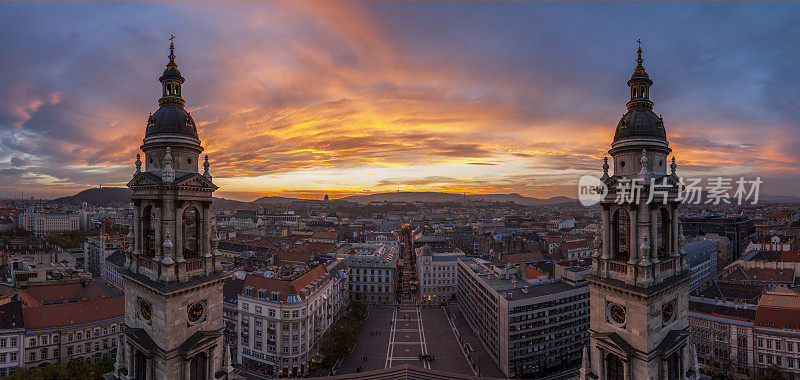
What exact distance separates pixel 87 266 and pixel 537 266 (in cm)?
13621

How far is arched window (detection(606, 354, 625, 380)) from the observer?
2363 centimetres

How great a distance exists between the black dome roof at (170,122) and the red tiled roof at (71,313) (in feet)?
182

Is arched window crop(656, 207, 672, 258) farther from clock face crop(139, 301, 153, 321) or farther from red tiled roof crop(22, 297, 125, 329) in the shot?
red tiled roof crop(22, 297, 125, 329)

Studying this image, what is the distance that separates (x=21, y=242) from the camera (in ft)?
487

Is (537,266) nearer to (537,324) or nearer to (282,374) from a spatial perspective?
(537,324)

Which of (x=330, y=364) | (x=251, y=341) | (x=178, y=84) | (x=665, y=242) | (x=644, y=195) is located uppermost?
(x=178, y=84)

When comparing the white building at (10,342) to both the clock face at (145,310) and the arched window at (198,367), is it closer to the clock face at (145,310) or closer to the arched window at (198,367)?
the clock face at (145,310)

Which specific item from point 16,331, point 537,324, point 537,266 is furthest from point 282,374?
point 537,266

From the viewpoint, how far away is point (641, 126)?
23.9m

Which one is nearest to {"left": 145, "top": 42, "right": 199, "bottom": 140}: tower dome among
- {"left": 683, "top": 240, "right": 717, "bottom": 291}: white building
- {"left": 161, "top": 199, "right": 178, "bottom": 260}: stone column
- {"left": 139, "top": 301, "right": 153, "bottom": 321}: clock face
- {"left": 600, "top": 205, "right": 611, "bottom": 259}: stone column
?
{"left": 161, "top": 199, "right": 178, "bottom": 260}: stone column

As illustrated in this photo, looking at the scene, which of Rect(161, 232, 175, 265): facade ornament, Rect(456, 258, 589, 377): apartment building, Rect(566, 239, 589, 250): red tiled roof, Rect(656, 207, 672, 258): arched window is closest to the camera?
Rect(161, 232, 175, 265): facade ornament

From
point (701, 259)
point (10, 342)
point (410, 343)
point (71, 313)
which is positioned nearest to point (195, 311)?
point (10, 342)

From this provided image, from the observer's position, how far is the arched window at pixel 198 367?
956 inches

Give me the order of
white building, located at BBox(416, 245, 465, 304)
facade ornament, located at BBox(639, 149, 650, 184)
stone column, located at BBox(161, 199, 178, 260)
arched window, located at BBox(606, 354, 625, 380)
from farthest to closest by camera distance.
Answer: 1. white building, located at BBox(416, 245, 465, 304)
2. stone column, located at BBox(161, 199, 178, 260)
3. arched window, located at BBox(606, 354, 625, 380)
4. facade ornament, located at BBox(639, 149, 650, 184)
